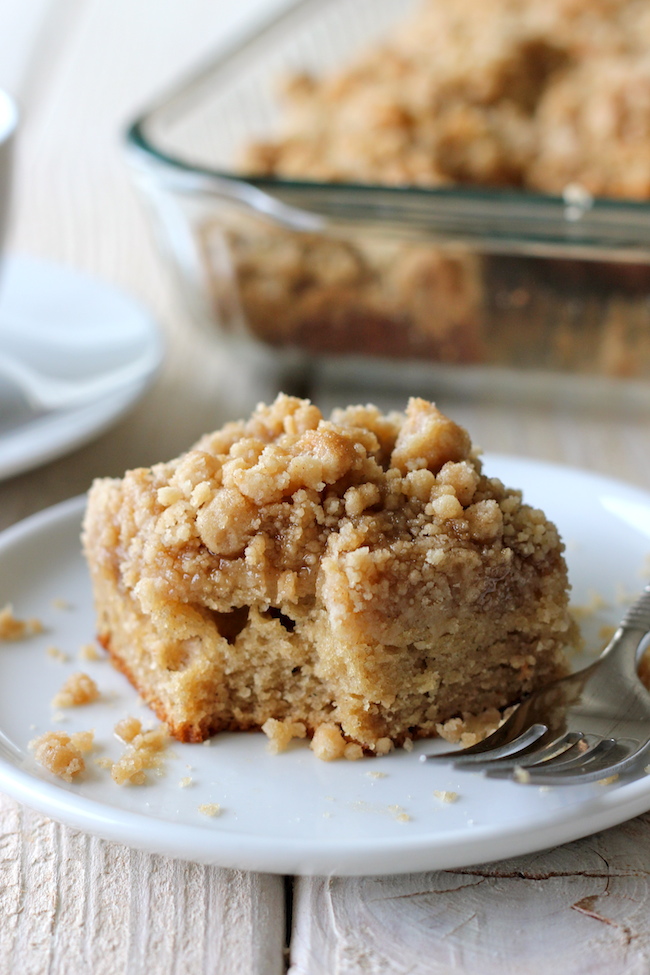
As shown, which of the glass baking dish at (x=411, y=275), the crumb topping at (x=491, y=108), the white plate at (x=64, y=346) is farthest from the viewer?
the crumb topping at (x=491, y=108)

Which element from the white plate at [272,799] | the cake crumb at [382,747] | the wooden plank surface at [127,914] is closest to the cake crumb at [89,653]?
the white plate at [272,799]

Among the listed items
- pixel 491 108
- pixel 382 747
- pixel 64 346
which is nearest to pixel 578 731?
pixel 382 747

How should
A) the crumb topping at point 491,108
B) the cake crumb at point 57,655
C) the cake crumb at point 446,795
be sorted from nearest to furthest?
1. the cake crumb at point 446,795
2. the cake crumb at point 57,655
3. the crumb topping at point 491,108

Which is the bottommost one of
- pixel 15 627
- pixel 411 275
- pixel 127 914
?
pixel 127 914

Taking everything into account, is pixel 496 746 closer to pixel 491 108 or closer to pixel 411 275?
pixel 411 275

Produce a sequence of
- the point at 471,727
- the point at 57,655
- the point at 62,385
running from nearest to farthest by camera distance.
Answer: the point at 471,727
the point at 57,655
the point at 62,385

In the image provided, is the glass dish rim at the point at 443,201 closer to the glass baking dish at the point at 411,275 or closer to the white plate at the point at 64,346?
the glass baking dish at the point at 411,275

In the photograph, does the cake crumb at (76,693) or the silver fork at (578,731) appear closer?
the silver fork at (578,731)
